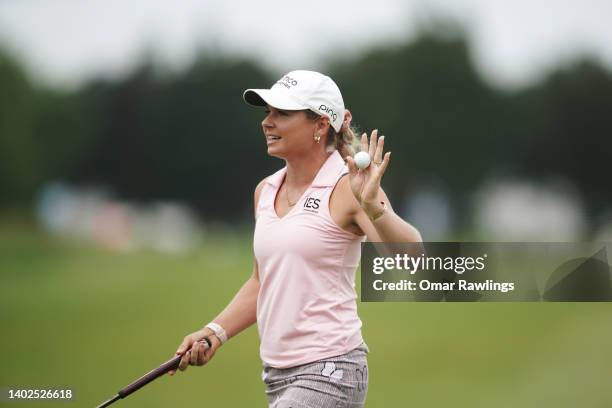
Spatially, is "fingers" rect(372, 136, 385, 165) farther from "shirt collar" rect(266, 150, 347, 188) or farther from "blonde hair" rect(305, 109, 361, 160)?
"blonde hair" rect(305, 109, 361, 160)

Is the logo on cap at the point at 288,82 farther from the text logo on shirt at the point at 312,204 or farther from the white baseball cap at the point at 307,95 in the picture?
the text logo on shirt at the point at 312,204

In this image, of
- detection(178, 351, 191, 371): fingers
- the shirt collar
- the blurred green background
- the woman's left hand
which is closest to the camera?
the woman's left hand

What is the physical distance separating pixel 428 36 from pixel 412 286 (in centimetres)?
1461

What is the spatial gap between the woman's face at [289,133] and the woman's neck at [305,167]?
0.03 metres

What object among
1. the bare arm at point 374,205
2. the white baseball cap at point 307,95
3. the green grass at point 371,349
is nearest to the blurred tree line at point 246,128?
the green grass at point 371,349

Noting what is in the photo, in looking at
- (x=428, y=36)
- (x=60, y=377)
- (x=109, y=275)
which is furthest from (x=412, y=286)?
(x=428, y=36)

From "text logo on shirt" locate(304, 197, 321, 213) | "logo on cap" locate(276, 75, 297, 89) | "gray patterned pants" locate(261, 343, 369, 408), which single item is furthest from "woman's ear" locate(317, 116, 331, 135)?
"gray patterned pants" locate(261, 343, 369, 408)

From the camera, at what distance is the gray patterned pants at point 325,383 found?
121 inches

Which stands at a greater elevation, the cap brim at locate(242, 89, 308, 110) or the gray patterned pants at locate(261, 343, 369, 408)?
the cap brim at locate(242, 89, 308, 110)

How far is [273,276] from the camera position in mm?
3148

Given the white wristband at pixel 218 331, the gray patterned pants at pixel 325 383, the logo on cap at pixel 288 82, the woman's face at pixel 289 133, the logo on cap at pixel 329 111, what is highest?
the logo on cap at pixel 288 82

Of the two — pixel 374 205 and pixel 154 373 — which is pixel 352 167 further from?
pixel 154 373

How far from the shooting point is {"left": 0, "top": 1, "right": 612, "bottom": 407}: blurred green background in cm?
1326

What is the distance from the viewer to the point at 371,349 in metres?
9.29
